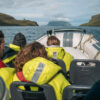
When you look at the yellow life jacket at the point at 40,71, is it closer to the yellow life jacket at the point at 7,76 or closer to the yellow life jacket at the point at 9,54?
the yellow life jacket at the point at 7,76

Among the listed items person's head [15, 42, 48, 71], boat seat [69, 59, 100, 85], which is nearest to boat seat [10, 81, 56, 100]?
person's head [15, 42, 48, 71]

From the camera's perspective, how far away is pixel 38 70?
1534 mm

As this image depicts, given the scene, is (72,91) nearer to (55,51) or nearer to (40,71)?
(40,71)

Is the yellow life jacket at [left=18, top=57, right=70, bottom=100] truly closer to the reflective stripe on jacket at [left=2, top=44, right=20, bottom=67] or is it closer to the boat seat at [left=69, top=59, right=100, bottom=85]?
the boat seat at [left=69, top=59, right=100, bottom=85]

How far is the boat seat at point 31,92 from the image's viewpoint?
168 centimetres

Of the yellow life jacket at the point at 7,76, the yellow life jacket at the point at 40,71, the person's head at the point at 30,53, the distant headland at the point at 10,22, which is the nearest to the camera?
the yellow life jacket at the point at 40,71

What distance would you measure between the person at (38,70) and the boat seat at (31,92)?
0.06 metres

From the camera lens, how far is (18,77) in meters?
1.85

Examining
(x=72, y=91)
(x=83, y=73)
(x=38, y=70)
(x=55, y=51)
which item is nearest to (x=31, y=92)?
(x=38, y=70)

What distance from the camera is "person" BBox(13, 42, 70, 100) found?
154cm

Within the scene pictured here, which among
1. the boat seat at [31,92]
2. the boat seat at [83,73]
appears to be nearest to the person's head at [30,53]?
the boat seat at [31,92]

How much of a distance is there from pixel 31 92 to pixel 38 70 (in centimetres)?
31

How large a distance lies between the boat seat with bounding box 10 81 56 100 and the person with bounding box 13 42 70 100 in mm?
59

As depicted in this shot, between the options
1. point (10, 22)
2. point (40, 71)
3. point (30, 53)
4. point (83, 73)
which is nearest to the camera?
point (40, 71)
